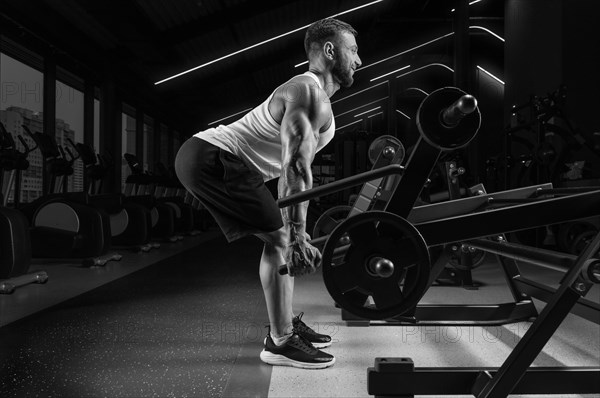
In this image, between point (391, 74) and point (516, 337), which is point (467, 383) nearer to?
point (516, 337)

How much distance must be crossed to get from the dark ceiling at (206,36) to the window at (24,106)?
0.39m

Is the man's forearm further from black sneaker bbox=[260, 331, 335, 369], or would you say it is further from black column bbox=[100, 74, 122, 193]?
black column bbox=[100, 74, 122, 193]

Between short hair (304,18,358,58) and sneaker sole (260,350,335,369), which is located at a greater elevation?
short hair (304,18,358,58)

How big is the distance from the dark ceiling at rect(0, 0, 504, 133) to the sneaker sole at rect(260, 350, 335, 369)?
415cm

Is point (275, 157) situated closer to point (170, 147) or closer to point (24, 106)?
point (24, 106)

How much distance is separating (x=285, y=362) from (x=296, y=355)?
Result: 5 centimetres

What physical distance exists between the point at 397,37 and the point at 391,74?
87.8 inches

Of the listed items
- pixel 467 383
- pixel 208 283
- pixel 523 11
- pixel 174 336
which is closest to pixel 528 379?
pixel 467 383

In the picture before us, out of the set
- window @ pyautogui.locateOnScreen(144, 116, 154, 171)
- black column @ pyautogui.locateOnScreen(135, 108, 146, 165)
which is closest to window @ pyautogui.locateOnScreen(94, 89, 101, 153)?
black column @ pyautogui.locateOnScreen(135, 108, 146, 165)

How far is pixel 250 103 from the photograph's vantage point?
37.1 ft

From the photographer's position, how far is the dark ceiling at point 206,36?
16.6 ft

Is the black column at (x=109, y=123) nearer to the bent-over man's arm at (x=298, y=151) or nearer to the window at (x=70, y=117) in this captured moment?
the window at (x=70, y=117)

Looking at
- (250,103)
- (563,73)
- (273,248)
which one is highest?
(250,103)

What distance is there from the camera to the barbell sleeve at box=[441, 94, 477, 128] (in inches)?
41.9
